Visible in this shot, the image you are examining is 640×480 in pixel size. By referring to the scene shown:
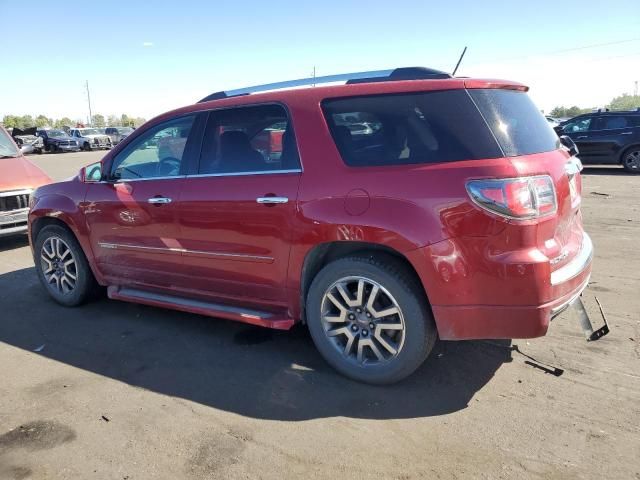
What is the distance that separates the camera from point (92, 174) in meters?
4.75

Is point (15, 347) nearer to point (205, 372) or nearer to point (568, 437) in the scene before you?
point (205, 372)

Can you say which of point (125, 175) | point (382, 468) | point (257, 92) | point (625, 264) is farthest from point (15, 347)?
point (625, 264)

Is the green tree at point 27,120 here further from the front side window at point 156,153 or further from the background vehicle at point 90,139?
the front side window at point 156,153

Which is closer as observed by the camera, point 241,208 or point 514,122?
point 514,122

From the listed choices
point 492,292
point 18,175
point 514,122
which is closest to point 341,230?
point 492,292

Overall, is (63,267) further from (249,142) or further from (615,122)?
(615,122)

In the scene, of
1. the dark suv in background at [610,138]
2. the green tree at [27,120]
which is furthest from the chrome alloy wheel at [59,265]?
the green tree at [27,120]

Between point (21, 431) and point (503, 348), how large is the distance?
3.14 m

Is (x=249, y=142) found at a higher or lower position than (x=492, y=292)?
higher

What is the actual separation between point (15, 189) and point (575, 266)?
750 centimetres

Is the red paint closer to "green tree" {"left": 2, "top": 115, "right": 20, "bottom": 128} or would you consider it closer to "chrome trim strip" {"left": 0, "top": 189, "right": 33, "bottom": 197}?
"chrome trim strip" {"left": 0, "top": 189, "right": 33, "bottom": 197}

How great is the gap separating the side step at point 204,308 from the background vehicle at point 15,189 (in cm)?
381

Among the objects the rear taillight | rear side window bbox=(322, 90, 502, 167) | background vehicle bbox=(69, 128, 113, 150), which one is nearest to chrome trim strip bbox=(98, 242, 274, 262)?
rear side window bbox=(322, 90, 502, 167)

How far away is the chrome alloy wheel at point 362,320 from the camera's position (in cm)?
324
